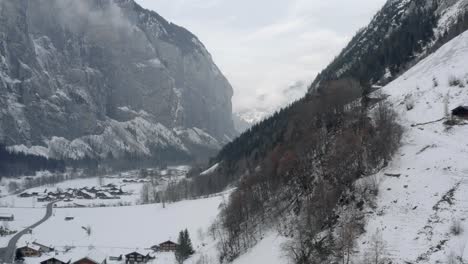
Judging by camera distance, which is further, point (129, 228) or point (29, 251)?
point (129, 228)

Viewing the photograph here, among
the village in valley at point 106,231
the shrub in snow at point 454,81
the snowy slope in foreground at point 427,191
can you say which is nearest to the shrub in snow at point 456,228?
the snowy slope in foreground at point 427,191

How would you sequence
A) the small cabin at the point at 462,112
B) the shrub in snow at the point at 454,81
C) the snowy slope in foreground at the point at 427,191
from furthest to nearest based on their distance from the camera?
the shrub in snow at the point at 454,81, the small cabin at the point at 462,112, the snowy slope in foreground at the point at 427,191

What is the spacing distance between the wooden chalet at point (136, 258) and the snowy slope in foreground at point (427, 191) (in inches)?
1655

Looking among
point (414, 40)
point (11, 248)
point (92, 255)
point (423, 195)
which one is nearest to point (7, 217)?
point (11, 248)

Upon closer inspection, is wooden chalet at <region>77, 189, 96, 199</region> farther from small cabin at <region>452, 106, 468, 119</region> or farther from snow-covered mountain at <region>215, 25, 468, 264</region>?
small cabin at <region>452, 106, 468, 119</region>

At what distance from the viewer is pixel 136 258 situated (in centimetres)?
7306

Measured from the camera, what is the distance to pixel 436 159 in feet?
135

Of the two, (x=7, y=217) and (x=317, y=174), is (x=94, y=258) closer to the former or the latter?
(x=317, y=174)

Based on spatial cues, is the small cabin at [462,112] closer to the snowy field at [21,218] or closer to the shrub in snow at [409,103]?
the shrub in snow at [409,103]

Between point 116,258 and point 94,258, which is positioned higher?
point 94,258

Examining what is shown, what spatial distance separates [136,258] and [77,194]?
90486 millimetres

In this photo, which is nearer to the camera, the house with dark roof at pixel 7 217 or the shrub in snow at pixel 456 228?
the shrub in snow at pixel 456 228

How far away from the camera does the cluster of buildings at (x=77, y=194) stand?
148250 millimetres

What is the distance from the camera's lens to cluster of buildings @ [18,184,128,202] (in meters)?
148
